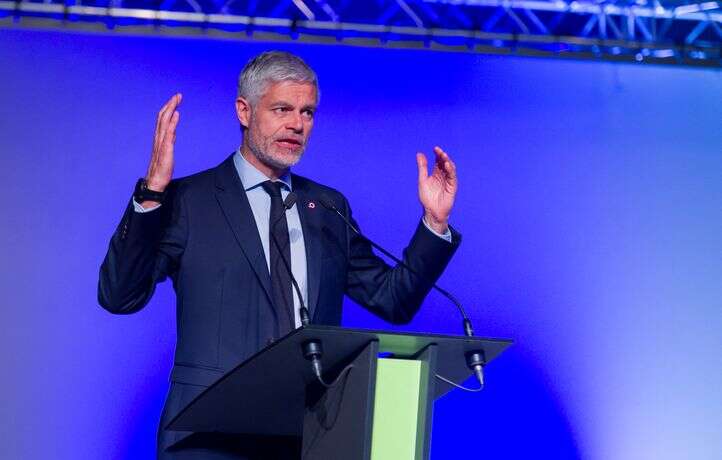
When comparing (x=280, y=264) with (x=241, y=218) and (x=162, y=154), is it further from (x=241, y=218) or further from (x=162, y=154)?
(x=162, y=154)

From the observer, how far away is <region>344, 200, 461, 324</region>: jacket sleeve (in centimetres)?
245

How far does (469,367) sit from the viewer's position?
6.29 feet

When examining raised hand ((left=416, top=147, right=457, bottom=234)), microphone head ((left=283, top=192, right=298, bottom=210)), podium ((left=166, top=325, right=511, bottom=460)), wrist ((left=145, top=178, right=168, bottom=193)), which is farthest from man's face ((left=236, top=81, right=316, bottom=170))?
podium ((left=166, top=325, right=511, bottom=460))

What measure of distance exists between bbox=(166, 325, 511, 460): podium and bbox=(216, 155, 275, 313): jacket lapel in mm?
473

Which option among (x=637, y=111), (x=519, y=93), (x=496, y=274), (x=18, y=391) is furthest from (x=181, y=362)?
(x=637, y=111)

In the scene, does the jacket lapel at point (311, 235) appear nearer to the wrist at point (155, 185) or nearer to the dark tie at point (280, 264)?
the dark tie at point (280, 264)

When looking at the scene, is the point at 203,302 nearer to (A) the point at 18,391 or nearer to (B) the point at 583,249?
(A) the point at 18,391

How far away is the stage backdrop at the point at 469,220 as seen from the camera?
3.70m

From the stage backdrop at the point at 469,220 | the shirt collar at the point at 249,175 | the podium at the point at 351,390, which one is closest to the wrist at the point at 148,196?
the shirt collar at the point at 249,175

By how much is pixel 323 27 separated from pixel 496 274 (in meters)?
1.12

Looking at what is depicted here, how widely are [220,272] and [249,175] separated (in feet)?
1.02

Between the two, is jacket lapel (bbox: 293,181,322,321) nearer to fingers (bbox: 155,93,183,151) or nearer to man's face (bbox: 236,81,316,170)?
man's face (bbox: 236,81,316,170)

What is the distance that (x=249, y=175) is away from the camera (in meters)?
2.56

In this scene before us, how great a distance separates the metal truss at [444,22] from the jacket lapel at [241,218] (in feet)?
4.47
